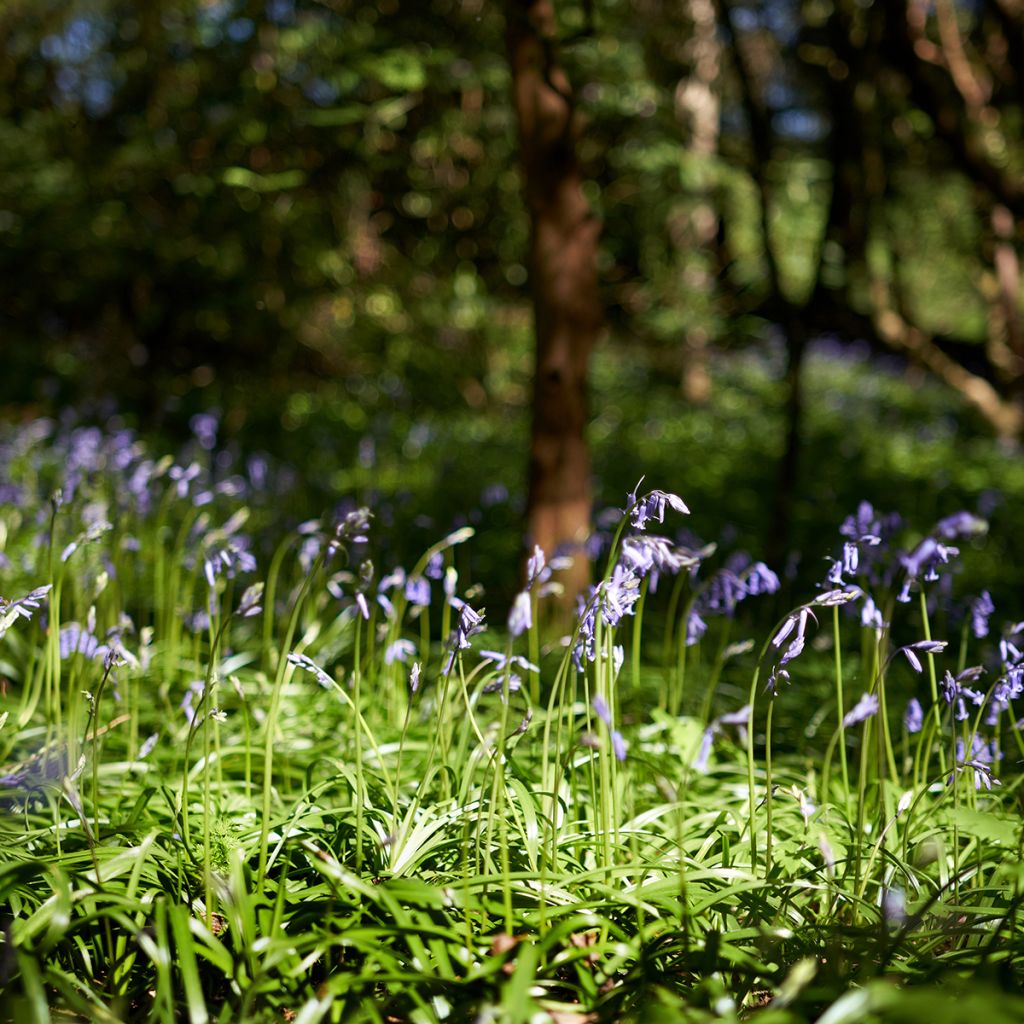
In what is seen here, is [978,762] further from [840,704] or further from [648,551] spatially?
[648,551]

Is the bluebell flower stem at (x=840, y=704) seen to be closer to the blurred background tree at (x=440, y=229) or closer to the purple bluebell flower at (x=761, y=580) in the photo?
the purple bluebell flower at (x=761, y=580)

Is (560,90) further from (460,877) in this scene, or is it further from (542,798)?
(460,877)

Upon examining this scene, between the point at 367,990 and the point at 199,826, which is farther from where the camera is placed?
the point at 199,826

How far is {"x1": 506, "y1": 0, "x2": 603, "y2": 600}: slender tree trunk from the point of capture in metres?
4.02

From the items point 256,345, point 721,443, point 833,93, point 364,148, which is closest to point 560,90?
point 833,93

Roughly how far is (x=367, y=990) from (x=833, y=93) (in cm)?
513

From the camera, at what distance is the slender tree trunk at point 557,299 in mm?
4016

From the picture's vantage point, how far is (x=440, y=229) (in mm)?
10203

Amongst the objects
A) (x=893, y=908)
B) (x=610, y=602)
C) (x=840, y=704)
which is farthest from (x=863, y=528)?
(x=893, y=908)

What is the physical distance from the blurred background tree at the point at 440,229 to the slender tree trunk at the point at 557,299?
1291 mm

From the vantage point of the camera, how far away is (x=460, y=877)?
2.13 m

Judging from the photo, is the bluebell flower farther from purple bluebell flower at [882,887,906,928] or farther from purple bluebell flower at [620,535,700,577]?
purple bluebell flower at [882,887,906,928]

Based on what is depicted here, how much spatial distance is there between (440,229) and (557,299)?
6450mm

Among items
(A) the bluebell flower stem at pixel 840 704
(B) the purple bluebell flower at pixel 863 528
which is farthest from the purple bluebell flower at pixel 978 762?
(B) the purple bluebell flower at pixel 863 528
